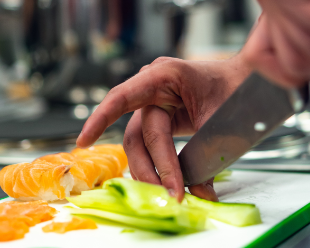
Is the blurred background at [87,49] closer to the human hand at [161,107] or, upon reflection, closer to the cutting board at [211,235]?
the human hand at [161,107]

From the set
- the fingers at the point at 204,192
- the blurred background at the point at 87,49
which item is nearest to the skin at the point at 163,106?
the fingers at the point at 204,192

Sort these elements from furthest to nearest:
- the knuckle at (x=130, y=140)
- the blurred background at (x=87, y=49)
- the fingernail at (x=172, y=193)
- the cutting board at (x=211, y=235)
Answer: the blurred background at (x=87, y=49)
the knuckle at (x=130, y=140)
the fingernail at (x=172, y=193)
the cutting board at (x=211, y=235)

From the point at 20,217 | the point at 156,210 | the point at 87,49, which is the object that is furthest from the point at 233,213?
the point at 87,49

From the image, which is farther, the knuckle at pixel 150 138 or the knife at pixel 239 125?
the knuckle at pixel 150 138

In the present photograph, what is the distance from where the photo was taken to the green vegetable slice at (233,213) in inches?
30.0

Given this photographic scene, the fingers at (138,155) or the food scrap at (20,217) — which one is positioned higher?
the fingers at (138,155)

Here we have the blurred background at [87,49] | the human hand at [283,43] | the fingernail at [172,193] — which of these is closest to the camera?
the human hand at [283,43]

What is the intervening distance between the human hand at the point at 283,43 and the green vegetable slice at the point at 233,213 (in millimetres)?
294

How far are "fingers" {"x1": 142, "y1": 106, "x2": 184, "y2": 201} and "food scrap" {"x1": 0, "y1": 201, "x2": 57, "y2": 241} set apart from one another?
30 cm

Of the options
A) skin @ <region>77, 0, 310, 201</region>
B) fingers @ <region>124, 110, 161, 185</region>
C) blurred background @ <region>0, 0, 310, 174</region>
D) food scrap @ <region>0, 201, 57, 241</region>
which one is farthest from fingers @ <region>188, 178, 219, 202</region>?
blurred background @ <region>0, 0, 310, 174</region>

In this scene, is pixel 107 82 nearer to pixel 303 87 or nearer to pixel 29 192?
pixel 29 192

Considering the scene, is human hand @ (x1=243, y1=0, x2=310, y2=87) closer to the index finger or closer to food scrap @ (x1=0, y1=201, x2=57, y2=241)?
the index finger

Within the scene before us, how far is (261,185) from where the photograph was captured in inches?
42.7

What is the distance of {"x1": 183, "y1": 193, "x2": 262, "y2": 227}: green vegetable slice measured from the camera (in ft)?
2.50
